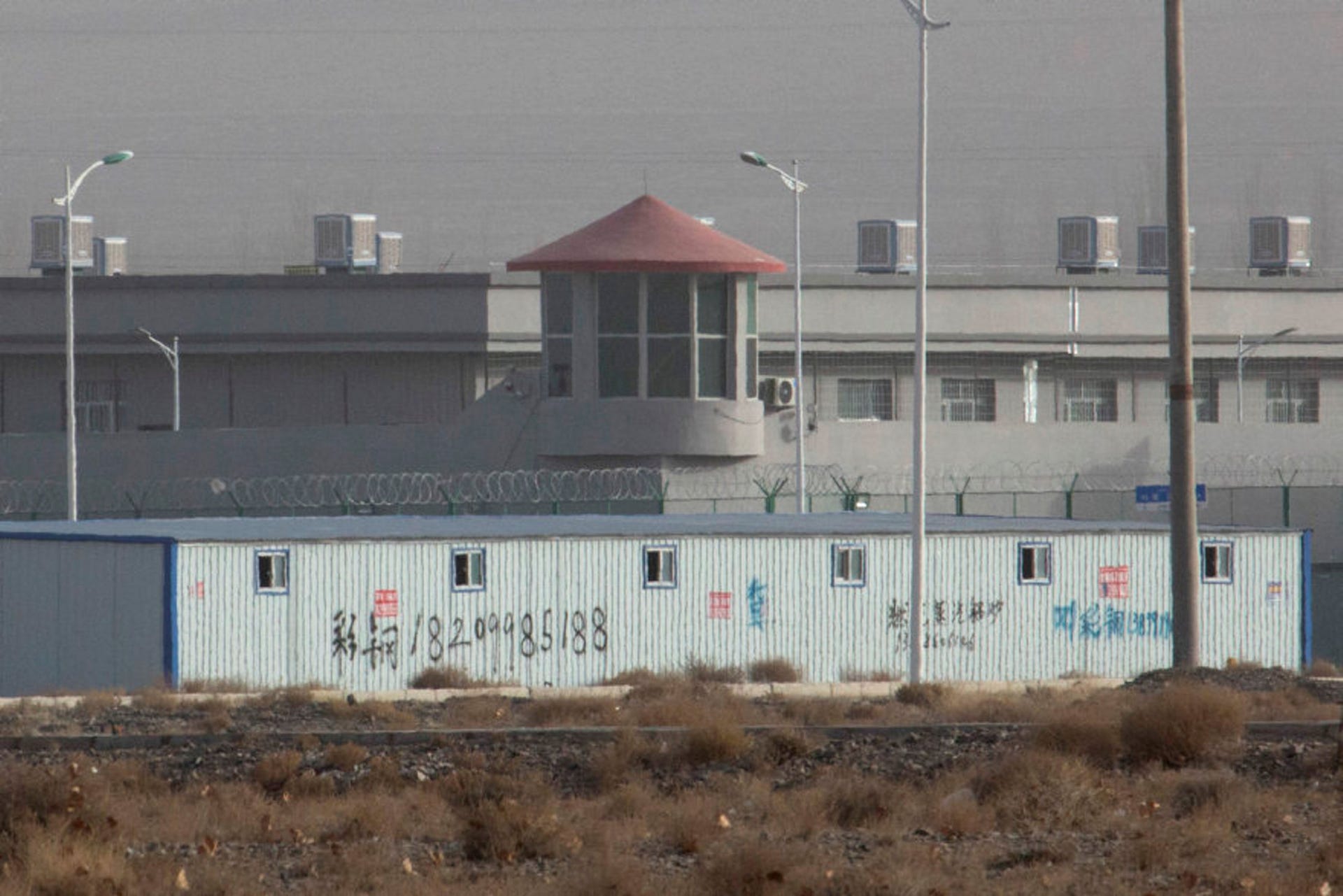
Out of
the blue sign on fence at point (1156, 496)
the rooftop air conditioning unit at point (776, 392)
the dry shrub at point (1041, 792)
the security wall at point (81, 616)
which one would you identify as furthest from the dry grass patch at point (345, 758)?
the rooftop air conditioning unit at point (776, 392)

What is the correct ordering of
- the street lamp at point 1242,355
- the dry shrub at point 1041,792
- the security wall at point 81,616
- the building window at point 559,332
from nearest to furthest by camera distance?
the dry shrub at point 1041,792 < the security wall at point 81,616 < the building window at point 559,332 < the street lamp at point 1242,355

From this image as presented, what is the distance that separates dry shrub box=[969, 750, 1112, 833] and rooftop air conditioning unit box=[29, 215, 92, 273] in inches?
2112

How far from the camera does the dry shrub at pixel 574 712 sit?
23844mm

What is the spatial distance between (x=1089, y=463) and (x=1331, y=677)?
23083mm


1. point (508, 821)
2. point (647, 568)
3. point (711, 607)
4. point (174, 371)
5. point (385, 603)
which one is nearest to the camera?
point (508, 821)

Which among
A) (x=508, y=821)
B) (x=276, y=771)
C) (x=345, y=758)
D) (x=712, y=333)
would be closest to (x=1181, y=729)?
(x=508, y=821)

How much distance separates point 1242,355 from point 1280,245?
9.80 meters

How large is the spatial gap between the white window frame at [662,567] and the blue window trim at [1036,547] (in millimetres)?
5718

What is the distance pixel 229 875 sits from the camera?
14.2 m

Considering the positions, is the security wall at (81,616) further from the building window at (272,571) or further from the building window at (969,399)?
the building window at (969,399)

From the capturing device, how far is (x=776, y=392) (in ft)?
164

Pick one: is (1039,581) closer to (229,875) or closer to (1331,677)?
(1331,677)

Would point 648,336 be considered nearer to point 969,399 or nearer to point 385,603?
point 385,603

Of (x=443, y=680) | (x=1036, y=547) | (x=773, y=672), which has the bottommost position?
(x=773, y=672)
